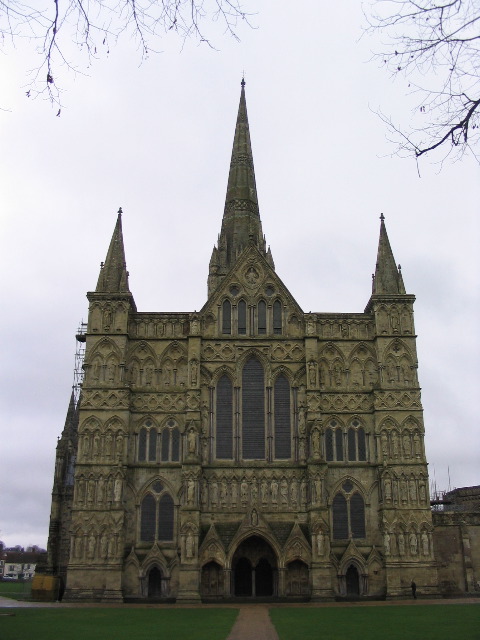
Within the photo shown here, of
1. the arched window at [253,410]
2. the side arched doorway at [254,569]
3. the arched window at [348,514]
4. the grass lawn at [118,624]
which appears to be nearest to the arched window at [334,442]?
the arched window at [348,514]

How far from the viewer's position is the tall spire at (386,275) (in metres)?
48.9

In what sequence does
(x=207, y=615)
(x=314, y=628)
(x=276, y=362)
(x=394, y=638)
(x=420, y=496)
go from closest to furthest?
1. (x=394, y=638)
2. (x=314, y=628)
3. (x=207, y=615)
4. (x=420, y=496)
5. (x=276, y=362)

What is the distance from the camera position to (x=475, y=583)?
45094 mm

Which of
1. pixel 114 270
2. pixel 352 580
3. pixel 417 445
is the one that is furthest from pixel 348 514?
pixel 114 270

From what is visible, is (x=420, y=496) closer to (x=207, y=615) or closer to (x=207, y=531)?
(x=207, y=531)

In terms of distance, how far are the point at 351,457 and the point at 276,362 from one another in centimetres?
773

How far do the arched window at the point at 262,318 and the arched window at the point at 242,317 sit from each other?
3.09 feet

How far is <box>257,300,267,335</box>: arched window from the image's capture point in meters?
48.1

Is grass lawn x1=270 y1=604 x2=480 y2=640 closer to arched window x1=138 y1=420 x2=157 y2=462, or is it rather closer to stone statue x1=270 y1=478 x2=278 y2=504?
stone statue x1=270 y1=478 x2=278 y2=504

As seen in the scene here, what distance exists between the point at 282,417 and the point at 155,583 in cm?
1268

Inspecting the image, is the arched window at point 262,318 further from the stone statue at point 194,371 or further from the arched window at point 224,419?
the stone statue at point 194,371

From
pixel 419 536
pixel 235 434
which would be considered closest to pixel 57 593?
pixel 235 434

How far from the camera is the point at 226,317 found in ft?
159

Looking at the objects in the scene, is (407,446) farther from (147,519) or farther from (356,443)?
(147,519)
